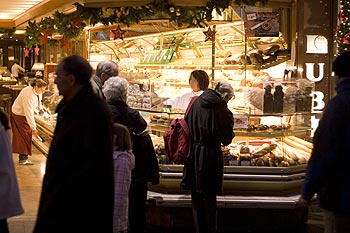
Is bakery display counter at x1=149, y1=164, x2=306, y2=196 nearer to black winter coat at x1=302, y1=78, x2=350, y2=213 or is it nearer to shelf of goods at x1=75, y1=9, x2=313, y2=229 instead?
shelf of goods at x1=75, y1=9, x2=313, y2=229

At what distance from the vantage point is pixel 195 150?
700 cm

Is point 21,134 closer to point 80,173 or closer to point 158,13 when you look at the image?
point 158,13

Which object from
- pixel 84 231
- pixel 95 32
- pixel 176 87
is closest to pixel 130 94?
pixel 176 87

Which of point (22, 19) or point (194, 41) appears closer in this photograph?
point (194, 41)

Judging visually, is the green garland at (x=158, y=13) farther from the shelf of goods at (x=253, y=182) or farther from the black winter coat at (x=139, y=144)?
the black winter coat at (x=139, y=144)

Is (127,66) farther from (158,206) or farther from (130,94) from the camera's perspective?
(158,206)

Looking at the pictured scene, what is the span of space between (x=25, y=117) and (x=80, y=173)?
26.6ft

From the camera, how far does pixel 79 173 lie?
13.1ft

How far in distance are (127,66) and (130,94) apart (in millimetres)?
4016

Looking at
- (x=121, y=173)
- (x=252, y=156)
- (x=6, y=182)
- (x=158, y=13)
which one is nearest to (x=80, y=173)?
(x=6, y=182)

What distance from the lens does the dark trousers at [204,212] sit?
23.0 ft

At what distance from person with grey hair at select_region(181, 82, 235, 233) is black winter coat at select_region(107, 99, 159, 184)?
353 mm

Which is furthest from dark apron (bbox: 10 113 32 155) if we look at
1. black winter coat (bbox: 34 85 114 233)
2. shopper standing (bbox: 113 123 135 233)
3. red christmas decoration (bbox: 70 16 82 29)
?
black winter coat (bbox: 34 85 114 233)

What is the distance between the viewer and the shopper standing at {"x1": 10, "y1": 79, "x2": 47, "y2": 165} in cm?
1159
